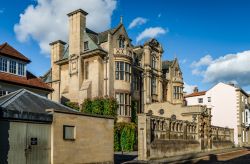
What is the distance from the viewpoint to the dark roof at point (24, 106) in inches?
603

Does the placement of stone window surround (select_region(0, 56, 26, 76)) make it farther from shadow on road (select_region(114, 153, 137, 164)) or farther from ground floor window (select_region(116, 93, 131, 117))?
shadow on road (select_region(114, 153, 137, 164))

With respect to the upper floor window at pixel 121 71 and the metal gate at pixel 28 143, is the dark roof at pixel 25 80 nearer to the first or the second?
the upper floor window at pixel 121 71

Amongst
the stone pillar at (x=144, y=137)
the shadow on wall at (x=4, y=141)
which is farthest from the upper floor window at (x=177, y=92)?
the shadow on wall at (x=4, y=141)

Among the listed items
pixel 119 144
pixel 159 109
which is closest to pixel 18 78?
pixel 119 144

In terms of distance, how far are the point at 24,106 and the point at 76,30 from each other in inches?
1002

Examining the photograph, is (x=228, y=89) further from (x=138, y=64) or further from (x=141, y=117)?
(x=141, y=117)

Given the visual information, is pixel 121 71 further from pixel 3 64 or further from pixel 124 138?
pixel 3 64

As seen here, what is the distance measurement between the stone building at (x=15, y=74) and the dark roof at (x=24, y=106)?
446 inches

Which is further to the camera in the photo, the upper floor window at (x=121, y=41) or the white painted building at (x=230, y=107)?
the white painted building at (x=230, y=107)

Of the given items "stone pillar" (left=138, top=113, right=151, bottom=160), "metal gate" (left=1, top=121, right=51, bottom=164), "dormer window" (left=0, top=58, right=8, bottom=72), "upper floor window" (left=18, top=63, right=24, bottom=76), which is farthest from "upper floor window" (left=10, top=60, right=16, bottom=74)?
"metal gate" (left=1, top=121, right=51, bottom=164)

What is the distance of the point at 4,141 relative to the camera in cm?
1489

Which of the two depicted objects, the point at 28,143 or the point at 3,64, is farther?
the point at 3,64

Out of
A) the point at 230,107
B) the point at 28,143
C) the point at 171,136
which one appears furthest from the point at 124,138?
the point at 230,107

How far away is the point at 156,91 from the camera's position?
163ft
